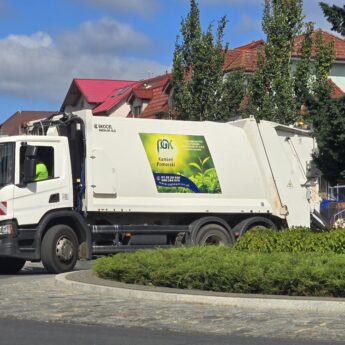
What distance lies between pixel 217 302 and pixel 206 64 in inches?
719

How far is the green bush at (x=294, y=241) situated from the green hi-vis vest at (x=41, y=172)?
445cm

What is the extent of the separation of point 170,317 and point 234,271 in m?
1.88

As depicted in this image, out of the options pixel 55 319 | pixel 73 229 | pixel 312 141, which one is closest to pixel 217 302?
pixel 55 319

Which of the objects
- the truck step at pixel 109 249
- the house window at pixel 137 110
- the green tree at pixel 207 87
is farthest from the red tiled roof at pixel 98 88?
the truck step at pixel 109 249

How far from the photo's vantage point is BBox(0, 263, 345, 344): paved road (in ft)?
28.0

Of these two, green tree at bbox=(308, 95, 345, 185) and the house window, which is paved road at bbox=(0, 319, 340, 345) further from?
the house window

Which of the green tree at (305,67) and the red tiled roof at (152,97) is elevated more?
the red tiled roof at (152,97)

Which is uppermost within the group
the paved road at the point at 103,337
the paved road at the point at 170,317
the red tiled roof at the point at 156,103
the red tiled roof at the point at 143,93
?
the red tiled roof at the point at 143,93

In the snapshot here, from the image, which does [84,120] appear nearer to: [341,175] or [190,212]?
[190,212]

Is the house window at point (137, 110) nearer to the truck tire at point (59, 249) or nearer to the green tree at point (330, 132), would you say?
the green tree at point (330, 132)

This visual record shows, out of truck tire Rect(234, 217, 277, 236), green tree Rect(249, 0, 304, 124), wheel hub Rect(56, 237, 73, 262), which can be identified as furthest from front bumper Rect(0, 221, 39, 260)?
green tree Rect(249, 0, 304, 124)

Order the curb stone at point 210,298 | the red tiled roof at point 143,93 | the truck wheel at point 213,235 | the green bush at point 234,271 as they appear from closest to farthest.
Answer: the curb stone at point 210,298 → the green bush at point 234,271 → the truck wheel at point 213,235 → the red tiled roof at point 143,93

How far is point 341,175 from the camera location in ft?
53.3

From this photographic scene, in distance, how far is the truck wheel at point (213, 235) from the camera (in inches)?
698
